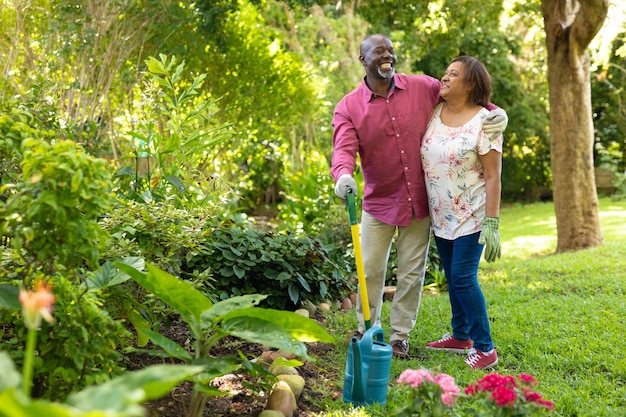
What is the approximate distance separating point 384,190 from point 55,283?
6.24ft

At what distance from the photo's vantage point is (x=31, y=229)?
2020 millimetres

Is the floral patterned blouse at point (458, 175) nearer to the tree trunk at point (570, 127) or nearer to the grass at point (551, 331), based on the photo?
the grass at point (551, 331)

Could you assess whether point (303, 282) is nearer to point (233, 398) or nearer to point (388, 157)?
point (388, 157)

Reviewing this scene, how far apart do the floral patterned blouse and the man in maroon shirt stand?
12cm

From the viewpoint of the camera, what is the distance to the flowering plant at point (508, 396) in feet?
6.94

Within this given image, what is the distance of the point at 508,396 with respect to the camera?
2.10 metres

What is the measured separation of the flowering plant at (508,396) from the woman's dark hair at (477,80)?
1.69 meters

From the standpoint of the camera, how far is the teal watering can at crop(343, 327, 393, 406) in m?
2.80

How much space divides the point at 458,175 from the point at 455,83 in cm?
48

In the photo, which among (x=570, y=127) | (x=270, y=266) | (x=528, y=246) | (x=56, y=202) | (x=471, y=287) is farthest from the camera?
(x=528, y=246)

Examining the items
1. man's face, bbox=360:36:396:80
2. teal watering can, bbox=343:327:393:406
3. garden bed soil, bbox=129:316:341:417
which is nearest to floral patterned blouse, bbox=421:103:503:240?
man's face, bbox=360:36:396:80

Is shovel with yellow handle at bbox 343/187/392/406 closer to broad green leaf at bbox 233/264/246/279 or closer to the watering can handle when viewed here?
the watering can handle

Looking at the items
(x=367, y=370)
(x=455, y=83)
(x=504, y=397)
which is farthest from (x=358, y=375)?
(x=455, y=83)

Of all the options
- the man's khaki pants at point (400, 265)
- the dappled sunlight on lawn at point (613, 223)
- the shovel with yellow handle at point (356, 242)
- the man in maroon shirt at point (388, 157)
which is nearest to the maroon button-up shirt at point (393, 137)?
the man in maroon shirt at point (388, 157)
